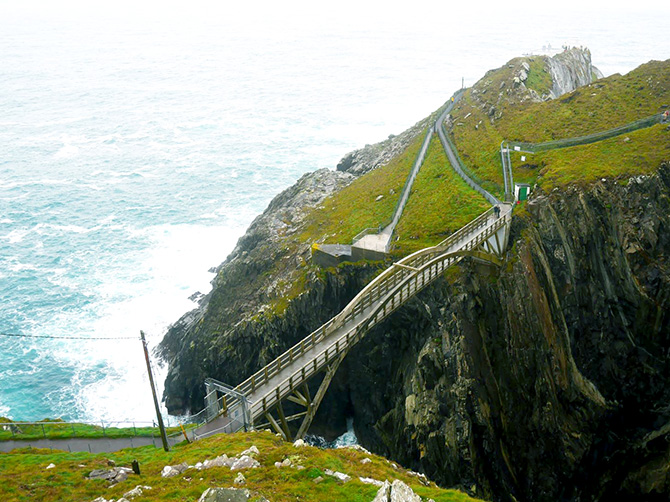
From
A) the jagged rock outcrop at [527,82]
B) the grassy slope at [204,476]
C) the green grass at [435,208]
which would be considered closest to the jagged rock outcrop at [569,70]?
the jagged rock outcrop at [527,82]

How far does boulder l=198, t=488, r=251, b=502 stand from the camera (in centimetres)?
2188

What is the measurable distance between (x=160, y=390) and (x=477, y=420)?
38.6 m

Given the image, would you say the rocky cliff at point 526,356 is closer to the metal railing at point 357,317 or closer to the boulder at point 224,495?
the metal railing at point 357,317

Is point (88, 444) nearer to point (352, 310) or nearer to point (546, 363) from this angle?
point (352, 310)

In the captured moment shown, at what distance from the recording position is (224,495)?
2208 centimetres

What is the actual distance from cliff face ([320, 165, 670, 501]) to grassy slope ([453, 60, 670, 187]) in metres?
5.55

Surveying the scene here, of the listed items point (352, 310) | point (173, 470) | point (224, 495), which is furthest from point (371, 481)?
point (352, 310)

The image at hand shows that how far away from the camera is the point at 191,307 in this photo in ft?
265

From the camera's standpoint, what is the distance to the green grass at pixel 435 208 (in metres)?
57.8

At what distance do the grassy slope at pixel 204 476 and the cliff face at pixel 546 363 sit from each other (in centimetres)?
1757

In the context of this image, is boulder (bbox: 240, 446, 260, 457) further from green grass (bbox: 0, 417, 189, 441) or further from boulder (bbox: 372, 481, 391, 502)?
green grass (bbox: 0, 417, 189, 441)

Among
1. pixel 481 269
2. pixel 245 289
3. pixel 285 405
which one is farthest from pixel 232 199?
pixel 481 269

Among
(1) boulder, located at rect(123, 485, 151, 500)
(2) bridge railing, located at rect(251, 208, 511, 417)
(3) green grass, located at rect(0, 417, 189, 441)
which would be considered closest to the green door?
(2) bridge railing, located at rect(251, 208, 511, 417)

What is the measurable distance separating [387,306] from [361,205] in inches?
1121
